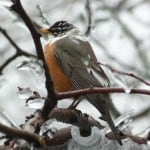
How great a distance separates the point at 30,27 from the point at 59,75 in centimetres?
175

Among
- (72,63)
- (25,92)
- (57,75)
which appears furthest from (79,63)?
(25,92)

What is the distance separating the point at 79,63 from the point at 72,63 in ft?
0.14

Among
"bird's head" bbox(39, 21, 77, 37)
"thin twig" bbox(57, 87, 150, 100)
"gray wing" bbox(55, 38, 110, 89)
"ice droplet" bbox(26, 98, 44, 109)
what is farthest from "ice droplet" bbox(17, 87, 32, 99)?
"bird's head" bbox(39, 21, 77, 37)

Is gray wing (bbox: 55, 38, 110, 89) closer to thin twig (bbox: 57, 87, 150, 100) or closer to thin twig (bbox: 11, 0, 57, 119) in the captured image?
thin twig (bbox: 11, 0, 57, 119)

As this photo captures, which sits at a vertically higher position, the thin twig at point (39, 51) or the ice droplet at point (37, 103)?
the thin twig at point (39, 51)

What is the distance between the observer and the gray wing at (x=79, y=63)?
3078mm

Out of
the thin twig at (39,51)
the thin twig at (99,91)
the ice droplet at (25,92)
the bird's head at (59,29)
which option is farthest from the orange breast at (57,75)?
the thin twig at (99,91)

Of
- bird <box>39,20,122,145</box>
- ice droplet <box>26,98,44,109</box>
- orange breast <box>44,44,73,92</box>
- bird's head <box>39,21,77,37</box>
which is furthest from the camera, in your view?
bird's head <box>39,21,77,37</box>

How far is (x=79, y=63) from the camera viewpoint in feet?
11.0

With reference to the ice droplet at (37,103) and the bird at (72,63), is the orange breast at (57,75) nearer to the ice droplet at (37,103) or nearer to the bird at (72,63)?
the bird at (72,63)

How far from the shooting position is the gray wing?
3078 millimetres

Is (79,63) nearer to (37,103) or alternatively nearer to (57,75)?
(57,75)

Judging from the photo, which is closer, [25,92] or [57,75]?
[25,92]

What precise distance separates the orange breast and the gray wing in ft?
0.08
